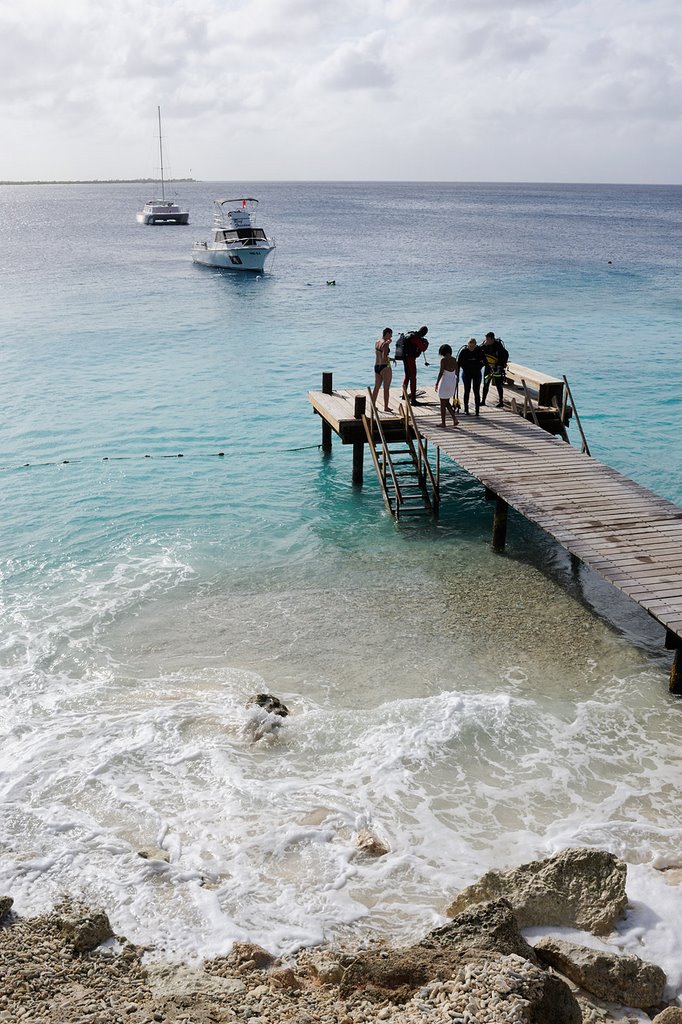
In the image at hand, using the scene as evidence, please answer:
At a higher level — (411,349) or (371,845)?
(411,349)

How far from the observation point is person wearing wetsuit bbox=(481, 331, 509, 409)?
18156mm

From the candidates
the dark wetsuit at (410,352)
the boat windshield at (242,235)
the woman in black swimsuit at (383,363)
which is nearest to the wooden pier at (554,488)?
the woman in black swimsuit at (383,363)

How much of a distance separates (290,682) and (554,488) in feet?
19.7

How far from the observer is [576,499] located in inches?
556

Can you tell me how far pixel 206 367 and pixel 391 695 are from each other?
22.7 m

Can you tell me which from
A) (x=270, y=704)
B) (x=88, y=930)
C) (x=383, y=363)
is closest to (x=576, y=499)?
(x=383, y=363)

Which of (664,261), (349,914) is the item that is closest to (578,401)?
(349,914)

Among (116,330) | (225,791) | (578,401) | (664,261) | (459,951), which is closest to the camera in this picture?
(459,951)

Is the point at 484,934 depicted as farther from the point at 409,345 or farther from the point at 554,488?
the point at 409,345

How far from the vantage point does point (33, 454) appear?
2191 centimetres

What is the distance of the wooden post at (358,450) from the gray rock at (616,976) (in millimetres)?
12859

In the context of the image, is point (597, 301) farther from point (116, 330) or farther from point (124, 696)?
point (124, 696)

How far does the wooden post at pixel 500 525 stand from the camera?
50.2 ft

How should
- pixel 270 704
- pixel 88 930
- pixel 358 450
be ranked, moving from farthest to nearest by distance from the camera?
1. pixel 358 450
2. pixel 270 704
3. pixel 88 930
